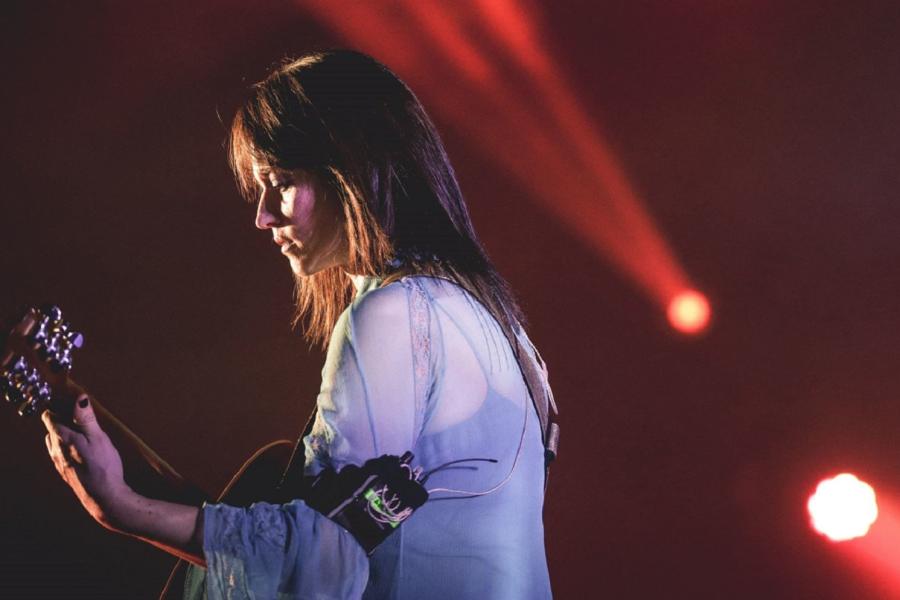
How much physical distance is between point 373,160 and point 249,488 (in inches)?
33.0

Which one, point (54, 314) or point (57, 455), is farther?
point (54, 314)

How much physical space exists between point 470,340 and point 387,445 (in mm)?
254

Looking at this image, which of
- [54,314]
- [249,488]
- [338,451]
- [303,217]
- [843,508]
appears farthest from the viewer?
[843,508]

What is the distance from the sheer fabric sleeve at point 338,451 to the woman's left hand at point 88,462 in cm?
14

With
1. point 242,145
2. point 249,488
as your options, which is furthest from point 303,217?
point 249,488

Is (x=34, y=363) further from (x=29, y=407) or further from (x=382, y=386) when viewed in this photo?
(x=382, y=386)

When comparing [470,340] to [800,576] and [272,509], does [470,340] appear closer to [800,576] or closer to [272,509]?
[272,509]

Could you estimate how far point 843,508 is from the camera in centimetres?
338

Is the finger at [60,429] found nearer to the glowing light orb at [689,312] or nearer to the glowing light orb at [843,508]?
the glowing light orb at [689,312]

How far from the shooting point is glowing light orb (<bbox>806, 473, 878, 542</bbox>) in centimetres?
336

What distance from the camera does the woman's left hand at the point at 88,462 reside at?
116 cm

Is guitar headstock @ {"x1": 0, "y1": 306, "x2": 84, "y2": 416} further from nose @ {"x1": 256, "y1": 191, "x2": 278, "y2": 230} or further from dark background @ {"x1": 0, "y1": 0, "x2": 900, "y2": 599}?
dark background @ {"x1": 0, "y1": 0, "x2": 900, "y2": 599}

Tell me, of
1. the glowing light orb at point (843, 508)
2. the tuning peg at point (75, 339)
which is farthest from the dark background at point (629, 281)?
the tuning peg at point (75, 339)

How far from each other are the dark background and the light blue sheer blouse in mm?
2097
